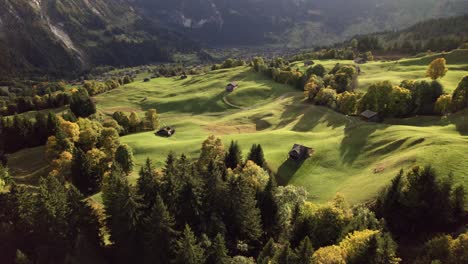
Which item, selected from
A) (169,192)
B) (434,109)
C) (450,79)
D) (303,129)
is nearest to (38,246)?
(169,192)

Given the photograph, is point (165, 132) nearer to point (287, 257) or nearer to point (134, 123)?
point (134, 123)

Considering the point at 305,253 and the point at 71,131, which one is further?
the point at 71,131

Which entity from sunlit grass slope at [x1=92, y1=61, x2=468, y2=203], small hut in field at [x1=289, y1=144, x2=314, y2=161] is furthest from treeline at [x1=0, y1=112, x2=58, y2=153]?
small hut in field at [x1=289, y1=144, x2=314, y2=161]

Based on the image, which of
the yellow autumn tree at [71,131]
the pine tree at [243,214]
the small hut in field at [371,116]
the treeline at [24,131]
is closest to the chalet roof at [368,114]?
the small hut in field at [371,116]

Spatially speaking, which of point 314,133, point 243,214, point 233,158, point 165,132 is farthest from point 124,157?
point 314,133

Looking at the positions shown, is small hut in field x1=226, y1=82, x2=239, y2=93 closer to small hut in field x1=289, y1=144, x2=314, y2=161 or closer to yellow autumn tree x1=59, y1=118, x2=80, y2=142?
yellow autumn tree x1=59, y1=118, x2=80, y2=142

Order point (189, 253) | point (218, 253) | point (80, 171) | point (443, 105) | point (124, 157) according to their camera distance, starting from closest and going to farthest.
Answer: point (189, 253)
point (218, 253)
point (80, 171)
point (124, 157)
point (443, 105)

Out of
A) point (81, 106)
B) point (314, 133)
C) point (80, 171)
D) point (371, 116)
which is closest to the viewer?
point (80, 171)

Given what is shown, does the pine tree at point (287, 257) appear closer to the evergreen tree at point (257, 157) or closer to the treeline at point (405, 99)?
the evergreen tree at point (257, 157)
